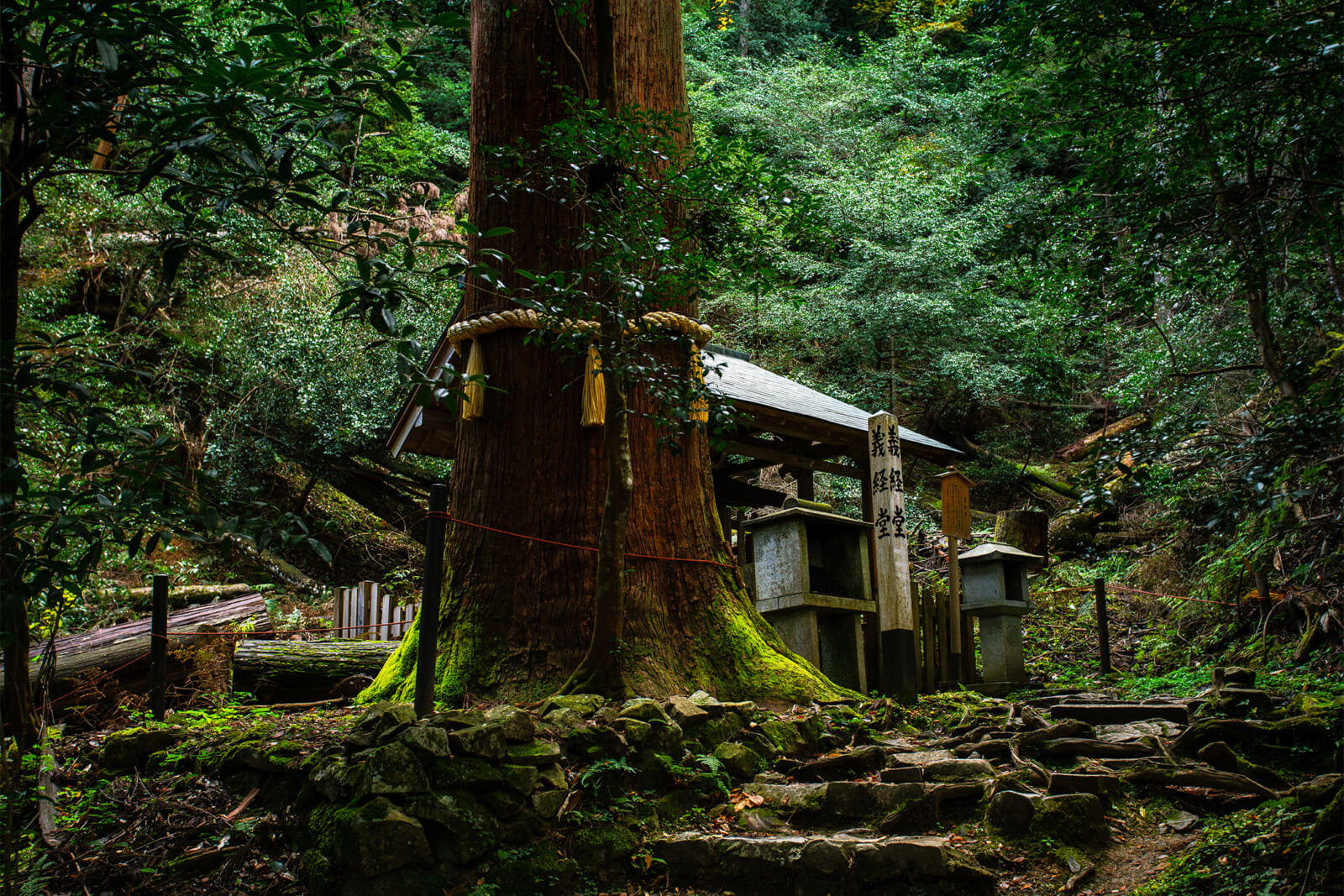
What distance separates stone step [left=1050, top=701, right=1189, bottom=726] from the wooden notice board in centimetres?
228

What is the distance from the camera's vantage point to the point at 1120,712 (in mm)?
5391

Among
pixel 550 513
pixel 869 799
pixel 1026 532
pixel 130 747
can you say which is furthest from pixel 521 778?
pixel 1026 532

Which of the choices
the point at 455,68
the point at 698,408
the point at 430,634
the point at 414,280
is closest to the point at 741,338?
the point at 414,280

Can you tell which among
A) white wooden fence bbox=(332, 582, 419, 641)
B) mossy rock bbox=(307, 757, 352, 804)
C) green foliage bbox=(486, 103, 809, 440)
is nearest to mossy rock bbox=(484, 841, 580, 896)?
mossy rock bbox=(307, 757, 352, 804)

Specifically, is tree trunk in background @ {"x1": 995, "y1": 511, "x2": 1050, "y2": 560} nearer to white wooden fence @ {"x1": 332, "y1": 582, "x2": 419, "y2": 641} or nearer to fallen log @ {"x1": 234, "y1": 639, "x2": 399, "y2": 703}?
white wooden fence @ {"x1": 332, "y1": 582, "x2": 419, "y2": 641}

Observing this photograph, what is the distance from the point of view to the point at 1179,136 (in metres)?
4.67

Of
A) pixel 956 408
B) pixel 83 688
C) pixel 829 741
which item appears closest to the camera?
pixel 829 741

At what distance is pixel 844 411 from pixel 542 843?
5.69 m

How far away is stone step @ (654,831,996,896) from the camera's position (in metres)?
3.26

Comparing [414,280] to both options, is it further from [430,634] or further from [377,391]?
[430,634]

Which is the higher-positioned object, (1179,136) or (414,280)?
(414,280)

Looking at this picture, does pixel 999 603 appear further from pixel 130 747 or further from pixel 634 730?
pixel 130 747

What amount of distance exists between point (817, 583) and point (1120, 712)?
236 cm

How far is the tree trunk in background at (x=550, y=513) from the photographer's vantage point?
16.1 feet
